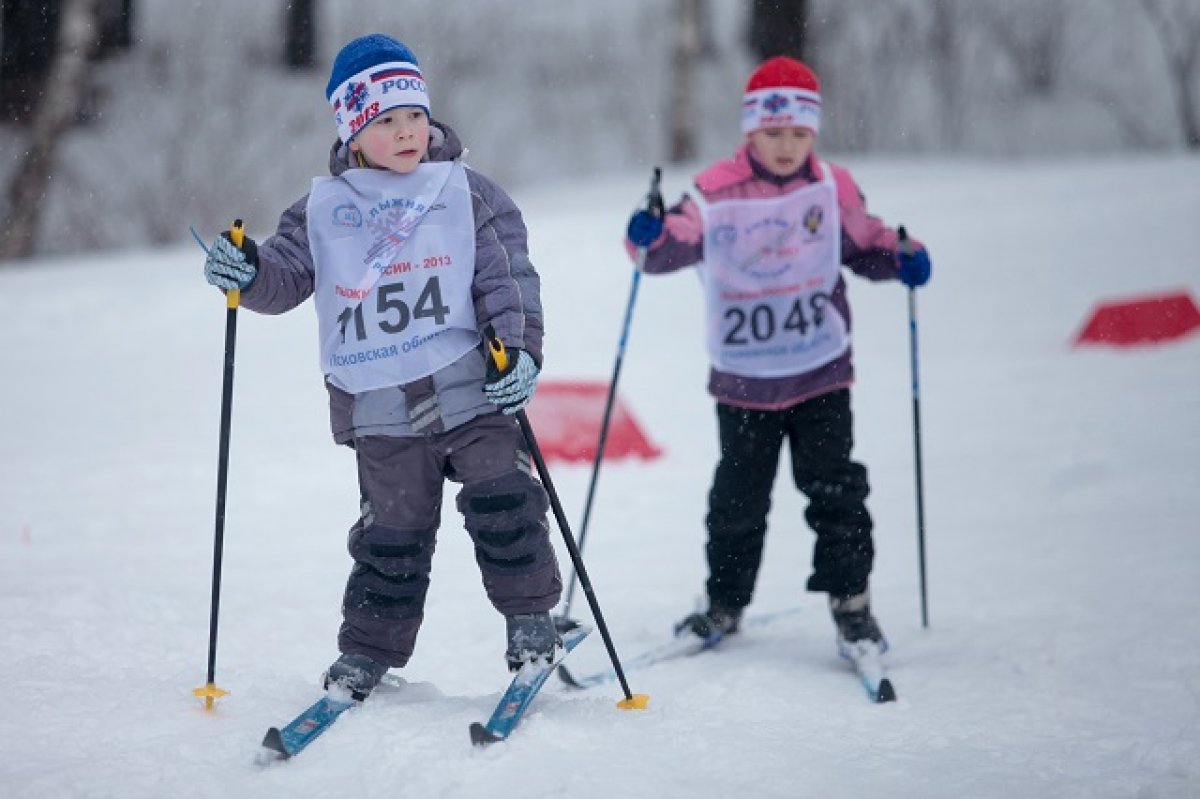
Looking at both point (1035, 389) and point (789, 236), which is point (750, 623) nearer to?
point (789, 236)

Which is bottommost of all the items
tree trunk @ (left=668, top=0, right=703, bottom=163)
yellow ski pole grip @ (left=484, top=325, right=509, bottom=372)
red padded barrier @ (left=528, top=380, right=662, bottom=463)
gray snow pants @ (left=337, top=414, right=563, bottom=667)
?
red padded barrier @ (left=528, top=380, right=662, bottom=463)

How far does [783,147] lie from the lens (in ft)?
13.6

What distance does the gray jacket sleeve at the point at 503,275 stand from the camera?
3.16 metres

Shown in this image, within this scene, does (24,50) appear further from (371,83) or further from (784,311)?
(371,83)

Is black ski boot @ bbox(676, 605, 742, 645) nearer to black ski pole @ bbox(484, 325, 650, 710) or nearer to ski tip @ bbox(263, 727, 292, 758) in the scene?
black ski pole @ bbox(484, 325, 650, 710)

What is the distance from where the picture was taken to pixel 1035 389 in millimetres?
8109

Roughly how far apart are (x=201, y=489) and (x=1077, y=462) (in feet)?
13.1

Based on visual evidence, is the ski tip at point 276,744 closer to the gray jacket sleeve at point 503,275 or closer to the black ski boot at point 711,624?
the gray jacket sleeve at point 503,275

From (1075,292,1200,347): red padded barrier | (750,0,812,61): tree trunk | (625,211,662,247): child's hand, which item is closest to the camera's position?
(625,211,662,247): child's hand

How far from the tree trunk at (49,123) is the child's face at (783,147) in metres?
10.2

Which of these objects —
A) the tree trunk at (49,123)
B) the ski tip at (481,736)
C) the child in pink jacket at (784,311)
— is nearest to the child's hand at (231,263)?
the ski tip at (481,736)

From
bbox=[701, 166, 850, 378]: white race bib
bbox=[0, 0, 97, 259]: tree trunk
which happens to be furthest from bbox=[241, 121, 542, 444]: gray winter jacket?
bbox=[0, 0, 97, 259]: tree trunk

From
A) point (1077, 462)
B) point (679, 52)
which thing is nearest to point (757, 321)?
point (1077, 462)

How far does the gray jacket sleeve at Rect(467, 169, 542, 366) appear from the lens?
10.4 ft
